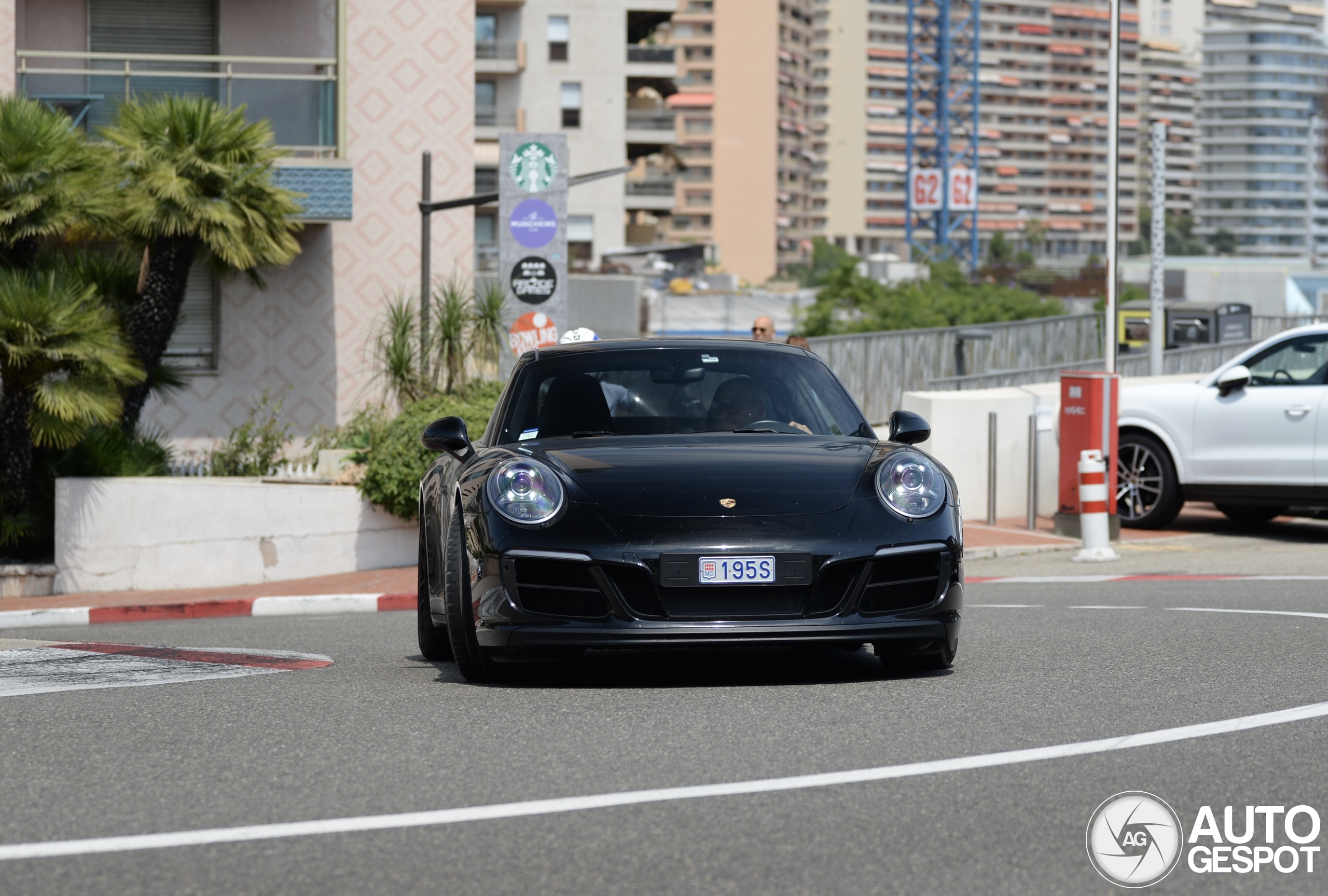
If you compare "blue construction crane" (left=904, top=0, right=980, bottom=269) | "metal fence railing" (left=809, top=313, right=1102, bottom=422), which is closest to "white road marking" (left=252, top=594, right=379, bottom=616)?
"metal fence railing" (left=809, top=313, right=1102, bottom=422)

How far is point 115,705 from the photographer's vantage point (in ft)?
20.9

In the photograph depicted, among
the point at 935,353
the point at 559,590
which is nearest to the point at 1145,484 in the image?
the point at 559,590

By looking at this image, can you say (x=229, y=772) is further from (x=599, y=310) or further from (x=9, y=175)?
(x=599, y=310)

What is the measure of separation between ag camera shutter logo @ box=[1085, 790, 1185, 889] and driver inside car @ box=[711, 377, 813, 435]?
3100 millimetres

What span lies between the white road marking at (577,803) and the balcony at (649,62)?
2938 inches

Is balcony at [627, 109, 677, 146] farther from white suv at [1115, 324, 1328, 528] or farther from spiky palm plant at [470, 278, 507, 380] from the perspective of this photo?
white suv at [1115, 324, 1328, 528]

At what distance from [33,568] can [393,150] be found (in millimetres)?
8148

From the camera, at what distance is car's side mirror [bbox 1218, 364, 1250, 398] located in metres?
Result: 15.0

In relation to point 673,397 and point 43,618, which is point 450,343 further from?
point 673,397

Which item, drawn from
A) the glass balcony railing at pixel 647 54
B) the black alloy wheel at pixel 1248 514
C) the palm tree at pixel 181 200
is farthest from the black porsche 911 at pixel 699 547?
the glass balcony railing at pixel 647 54

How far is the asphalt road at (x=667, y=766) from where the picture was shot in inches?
159

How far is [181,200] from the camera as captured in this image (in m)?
16.0

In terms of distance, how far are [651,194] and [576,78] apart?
1151 cm

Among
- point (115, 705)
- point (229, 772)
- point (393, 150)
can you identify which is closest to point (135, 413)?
point (393, 150)
